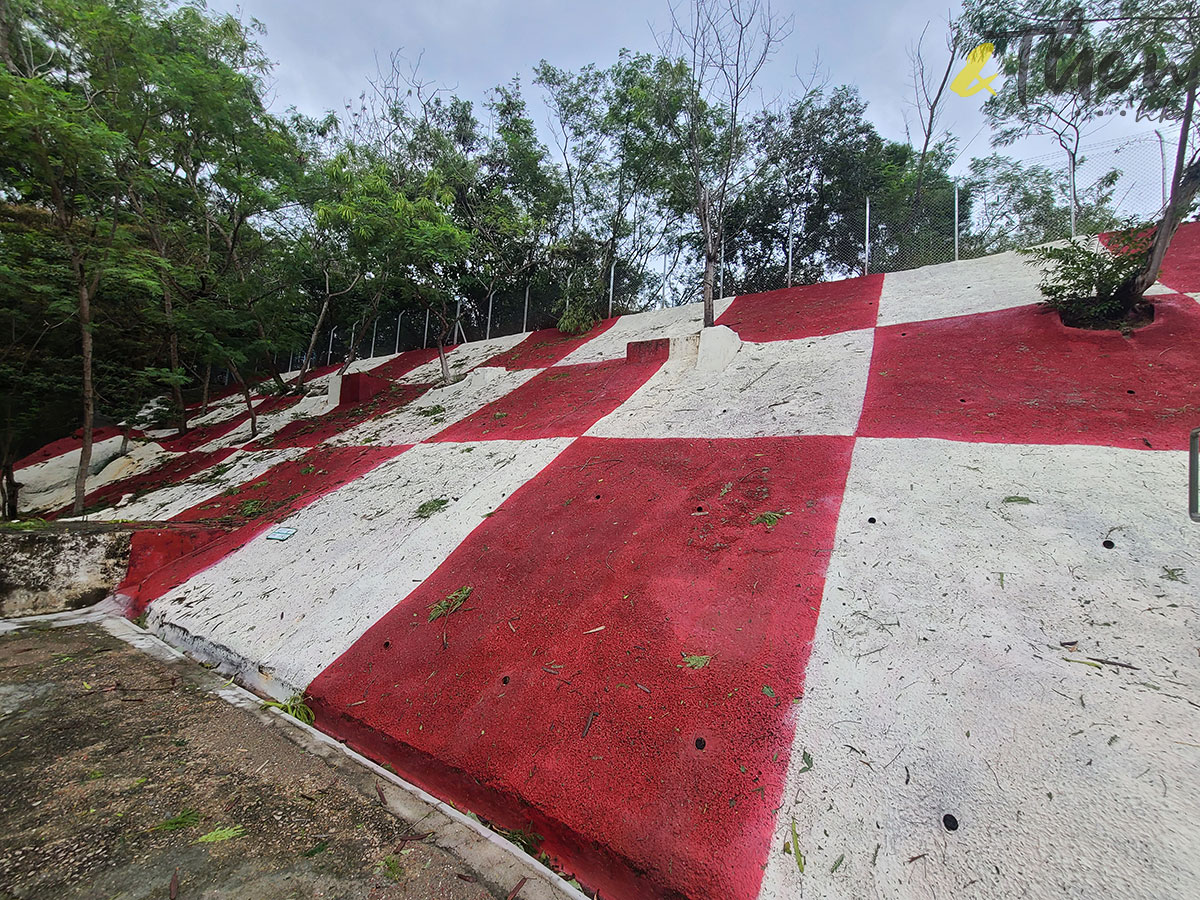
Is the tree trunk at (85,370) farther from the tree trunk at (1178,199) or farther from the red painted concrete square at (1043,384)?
the tree trunk at (1178,199)

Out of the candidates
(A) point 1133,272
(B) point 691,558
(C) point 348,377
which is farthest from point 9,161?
(A) point 1133,272

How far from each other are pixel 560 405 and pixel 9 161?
8472 millimetres

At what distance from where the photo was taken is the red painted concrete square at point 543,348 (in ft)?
34.7

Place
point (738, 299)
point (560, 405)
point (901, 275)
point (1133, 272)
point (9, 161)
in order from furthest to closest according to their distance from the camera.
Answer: point (738, 299)
point (901, 275)
point (560, 405)
point (9, 161)
point (1133, 272)

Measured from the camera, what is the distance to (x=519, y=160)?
47.1 feet

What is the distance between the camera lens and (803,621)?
246cm

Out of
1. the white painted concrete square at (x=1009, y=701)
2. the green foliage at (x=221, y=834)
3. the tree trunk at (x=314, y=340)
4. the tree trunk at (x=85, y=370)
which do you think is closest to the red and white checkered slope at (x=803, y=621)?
the white painted concrete square at (x=1009, y=701)

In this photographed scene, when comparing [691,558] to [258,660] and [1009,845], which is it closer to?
[1009,845]

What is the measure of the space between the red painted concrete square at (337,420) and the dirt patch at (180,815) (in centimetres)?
712

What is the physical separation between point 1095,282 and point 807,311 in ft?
→ 12.3

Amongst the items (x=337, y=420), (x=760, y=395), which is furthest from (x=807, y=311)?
(x=337, y=420)

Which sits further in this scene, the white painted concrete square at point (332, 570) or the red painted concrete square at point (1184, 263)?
the red painted concrete square at point (1184, 263)

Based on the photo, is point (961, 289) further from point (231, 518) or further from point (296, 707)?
point (231, 518)

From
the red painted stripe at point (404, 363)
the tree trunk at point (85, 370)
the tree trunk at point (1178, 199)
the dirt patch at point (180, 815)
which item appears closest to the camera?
the dirt patch at point (180, 815)
